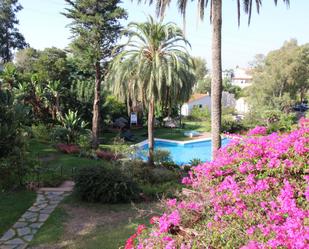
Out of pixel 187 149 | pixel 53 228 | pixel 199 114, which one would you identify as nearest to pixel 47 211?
pixel 53 228

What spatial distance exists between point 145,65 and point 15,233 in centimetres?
845

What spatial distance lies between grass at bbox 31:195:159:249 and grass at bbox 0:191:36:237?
807 millimetres

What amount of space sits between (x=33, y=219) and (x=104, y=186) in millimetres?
1950

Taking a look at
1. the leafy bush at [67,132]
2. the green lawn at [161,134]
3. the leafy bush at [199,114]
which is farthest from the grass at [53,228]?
the leafy bush at [199,114]

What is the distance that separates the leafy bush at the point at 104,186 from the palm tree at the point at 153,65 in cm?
508

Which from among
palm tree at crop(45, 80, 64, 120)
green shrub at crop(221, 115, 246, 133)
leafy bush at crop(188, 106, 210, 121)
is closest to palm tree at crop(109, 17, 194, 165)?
palm tree at crop(45, 80, 64, 120)

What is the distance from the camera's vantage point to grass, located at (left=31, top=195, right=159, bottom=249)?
602 centimetres

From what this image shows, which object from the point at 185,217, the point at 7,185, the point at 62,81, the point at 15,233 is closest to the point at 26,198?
the point at 7,185

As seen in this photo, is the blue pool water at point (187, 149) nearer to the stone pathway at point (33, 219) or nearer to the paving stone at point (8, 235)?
the stone pathway at point (33, 219)

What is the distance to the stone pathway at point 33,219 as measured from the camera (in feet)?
20.2

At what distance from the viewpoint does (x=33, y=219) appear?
7305 millimetres

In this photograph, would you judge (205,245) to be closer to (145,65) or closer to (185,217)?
(185,217)

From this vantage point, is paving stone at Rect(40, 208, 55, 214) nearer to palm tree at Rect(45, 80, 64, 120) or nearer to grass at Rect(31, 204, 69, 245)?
grass at Rect(31, 204, 69, 245)

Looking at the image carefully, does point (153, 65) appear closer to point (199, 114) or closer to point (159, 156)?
point (159, 156)
